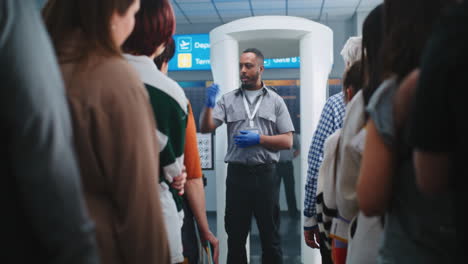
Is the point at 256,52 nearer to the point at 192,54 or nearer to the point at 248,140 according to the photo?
the point at 248,140

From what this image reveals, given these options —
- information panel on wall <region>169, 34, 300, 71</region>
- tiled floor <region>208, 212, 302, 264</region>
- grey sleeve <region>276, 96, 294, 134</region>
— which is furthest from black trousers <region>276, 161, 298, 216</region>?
grey sleeve <region>276, 96, 294, 134</region>

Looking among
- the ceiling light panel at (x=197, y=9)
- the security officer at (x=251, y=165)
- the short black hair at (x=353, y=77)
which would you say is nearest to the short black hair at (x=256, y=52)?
the security officer at (x=251, y=165)

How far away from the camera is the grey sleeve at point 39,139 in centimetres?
56

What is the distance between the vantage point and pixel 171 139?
112cm

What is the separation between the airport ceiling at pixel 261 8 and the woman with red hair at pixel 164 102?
441 centimetres

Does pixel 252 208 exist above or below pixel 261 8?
below

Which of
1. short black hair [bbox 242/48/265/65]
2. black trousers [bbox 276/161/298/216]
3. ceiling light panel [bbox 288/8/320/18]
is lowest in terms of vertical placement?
black trousers [bbox 276/161/298/216]

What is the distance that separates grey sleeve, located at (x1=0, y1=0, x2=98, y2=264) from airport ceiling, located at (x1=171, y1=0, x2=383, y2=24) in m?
5.00

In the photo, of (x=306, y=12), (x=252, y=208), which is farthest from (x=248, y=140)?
(x=306, y=12)

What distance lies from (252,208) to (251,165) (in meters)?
0.29

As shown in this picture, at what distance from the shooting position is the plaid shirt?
188cm

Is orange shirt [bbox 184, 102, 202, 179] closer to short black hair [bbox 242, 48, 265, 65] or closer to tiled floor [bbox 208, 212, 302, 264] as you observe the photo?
short black hair [bbox 242, 48, 265, 65]

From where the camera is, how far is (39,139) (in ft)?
1.87

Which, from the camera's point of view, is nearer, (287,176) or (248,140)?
(248,140)
